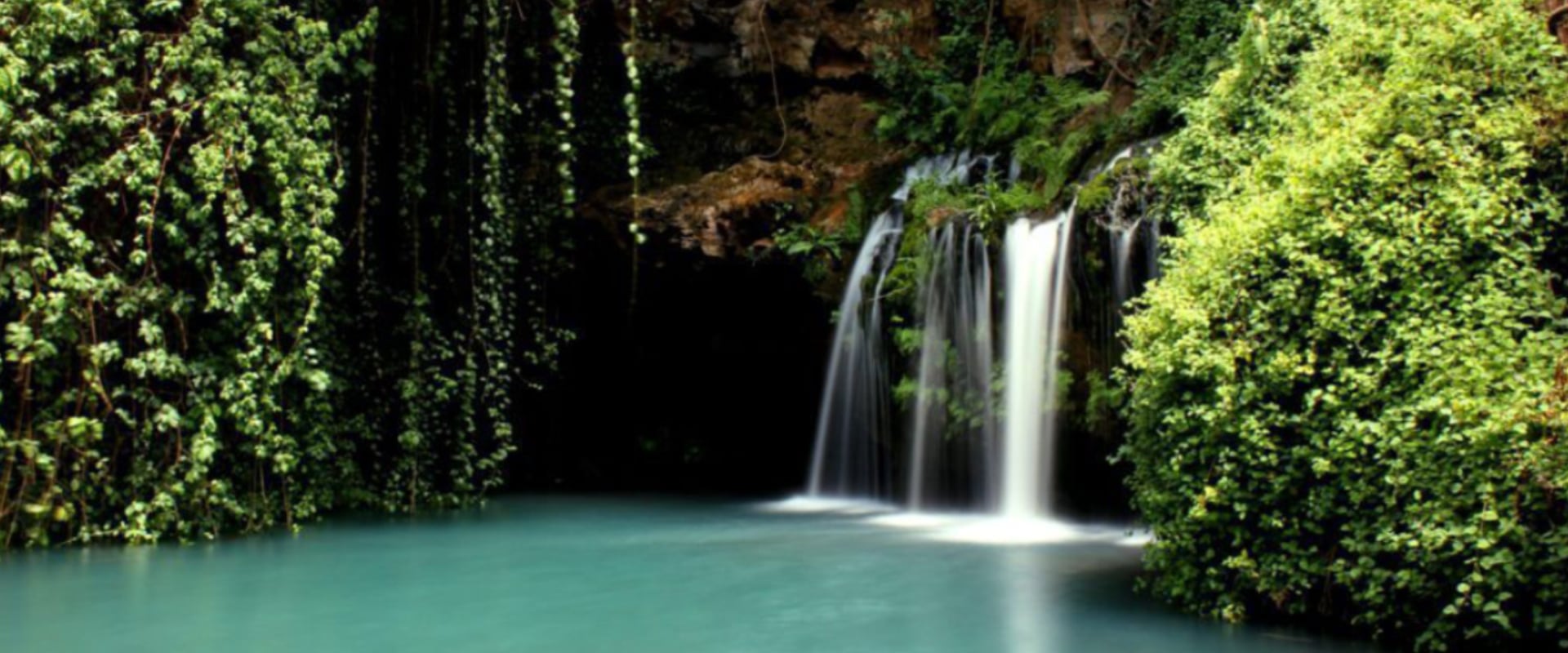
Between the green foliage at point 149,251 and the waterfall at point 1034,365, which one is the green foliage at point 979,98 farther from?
the green foliage at point 149,251

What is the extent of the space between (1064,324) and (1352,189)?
367 centimetres

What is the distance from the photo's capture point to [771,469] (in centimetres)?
1330

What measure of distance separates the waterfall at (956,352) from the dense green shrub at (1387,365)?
11.9 ft

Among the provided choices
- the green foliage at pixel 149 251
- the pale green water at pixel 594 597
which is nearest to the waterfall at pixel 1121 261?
the pale green water at pixel 594 597

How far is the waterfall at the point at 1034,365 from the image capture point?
30.4 feet

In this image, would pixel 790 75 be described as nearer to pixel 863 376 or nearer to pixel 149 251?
pixel 863 376

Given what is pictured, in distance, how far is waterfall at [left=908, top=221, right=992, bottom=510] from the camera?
32.5ft

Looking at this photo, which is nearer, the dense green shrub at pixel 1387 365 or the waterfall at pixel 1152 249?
the dense green shrub at pixel 1387 365

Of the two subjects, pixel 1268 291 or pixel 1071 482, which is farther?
pixel 1071 482

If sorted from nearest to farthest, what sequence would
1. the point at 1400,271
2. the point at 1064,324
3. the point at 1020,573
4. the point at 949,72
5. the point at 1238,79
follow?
1. the point at 1400,271
2. the point at 1020,573
3. the point at 1238,79
4. the point at 1064,324
5. the point at 949,72

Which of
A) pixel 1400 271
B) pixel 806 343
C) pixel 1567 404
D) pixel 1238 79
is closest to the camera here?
pixel 1567 404

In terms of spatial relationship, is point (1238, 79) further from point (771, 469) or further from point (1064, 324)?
point (771, 469)

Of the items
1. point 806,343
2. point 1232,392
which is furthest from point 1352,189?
point 806,343

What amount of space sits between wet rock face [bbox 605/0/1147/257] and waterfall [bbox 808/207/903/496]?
45.7 inches
